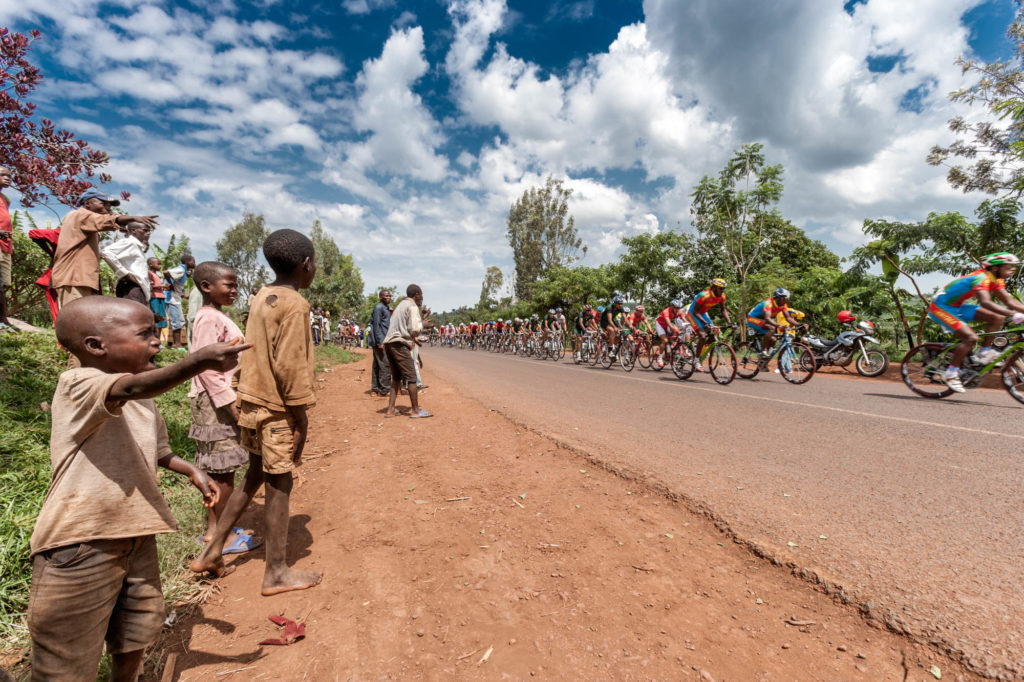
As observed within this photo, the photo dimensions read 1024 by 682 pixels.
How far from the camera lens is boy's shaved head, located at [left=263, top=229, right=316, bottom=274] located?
8.15ft

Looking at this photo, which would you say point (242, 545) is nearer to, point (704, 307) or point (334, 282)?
point (704, 307)

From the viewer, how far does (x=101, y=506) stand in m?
1.40

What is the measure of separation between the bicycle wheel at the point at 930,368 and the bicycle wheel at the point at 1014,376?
0.62 metres

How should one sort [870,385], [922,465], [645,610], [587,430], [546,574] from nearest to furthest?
[645,610], [546,574], [922,465], [587,430], [870,385]

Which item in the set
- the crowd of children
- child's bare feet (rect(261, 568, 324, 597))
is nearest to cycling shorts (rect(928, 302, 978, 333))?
child's bare feet (rect(261, 568, 324, 597))

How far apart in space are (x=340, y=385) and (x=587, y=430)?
6.66 meters

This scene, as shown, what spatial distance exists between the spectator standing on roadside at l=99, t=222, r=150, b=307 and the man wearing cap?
0.34m

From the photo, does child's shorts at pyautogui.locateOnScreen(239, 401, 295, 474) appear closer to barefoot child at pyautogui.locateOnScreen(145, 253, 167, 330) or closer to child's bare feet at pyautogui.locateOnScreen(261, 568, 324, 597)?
child's bare feet at pyautogui.locateOnScreen(261, 568, 324, 597)

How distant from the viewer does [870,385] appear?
8.88 metres

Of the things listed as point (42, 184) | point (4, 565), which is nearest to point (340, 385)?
point (42, 184)

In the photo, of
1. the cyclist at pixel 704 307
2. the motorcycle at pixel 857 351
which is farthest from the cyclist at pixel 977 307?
the cyclist at pixel 704 307

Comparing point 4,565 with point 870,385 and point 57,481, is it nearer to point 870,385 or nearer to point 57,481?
point 57,481

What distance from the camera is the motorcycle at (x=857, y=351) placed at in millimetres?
9938

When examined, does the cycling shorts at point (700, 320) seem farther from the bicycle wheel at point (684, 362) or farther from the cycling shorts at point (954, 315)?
the cycling shorts at point (954, 315)
